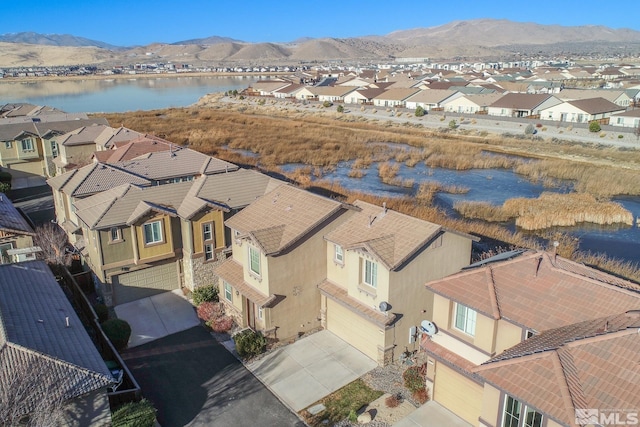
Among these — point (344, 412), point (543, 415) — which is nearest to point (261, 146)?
point (344, 412)

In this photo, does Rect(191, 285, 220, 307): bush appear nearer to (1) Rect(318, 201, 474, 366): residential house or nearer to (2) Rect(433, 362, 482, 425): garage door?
(1) Rect(318, 201, 474, 366): residential house

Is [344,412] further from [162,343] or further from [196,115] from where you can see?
[196,115]

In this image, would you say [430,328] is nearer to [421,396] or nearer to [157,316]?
[421,396]

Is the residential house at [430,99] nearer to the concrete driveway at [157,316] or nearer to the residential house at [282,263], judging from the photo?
the residential house at [282,263]

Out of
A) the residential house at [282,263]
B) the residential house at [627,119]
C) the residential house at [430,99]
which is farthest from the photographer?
the residential house at [430,99]

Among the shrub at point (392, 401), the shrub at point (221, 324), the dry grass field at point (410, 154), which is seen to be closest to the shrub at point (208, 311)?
the shrub at point (221, 324)
